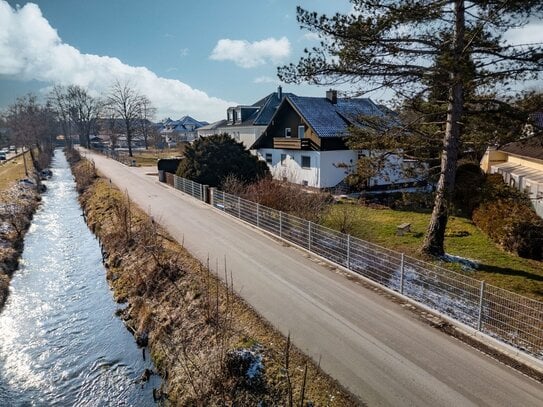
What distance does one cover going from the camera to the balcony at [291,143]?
92.4ft

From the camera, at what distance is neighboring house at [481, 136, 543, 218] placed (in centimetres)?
1805

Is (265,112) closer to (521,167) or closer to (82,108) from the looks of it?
(521,167)

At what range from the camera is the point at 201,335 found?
9.00m

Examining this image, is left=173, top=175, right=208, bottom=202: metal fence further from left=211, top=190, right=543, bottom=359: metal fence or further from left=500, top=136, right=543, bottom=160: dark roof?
left=500, top=136, right=543, bottom=160: dark roof

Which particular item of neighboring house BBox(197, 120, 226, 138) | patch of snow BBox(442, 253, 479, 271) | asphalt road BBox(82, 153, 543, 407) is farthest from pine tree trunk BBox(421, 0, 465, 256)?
neighboring house BBox(197, 120, 226, 138)

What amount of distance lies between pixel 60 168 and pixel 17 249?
42.3 m

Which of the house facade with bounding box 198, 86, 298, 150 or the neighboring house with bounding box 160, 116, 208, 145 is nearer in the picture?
the house facade with bounding box 198, 86, 298, 150

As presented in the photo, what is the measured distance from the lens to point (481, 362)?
728 centimetres

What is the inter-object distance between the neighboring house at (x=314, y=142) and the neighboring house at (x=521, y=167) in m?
5.45

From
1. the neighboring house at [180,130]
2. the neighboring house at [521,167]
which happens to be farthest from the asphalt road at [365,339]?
the neighboring house at [180,130]

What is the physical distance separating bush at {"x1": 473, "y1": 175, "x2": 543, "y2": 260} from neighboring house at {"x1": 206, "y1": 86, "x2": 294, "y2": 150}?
27840 mm

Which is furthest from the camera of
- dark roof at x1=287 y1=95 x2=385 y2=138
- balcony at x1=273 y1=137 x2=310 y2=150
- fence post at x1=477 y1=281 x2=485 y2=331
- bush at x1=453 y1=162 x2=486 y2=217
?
balcony at x1=273 y1=137 x2=310 y2=150

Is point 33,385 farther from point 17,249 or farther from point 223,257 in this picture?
point 17,249

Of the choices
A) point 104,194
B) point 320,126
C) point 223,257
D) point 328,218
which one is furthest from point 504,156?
point 104,194
